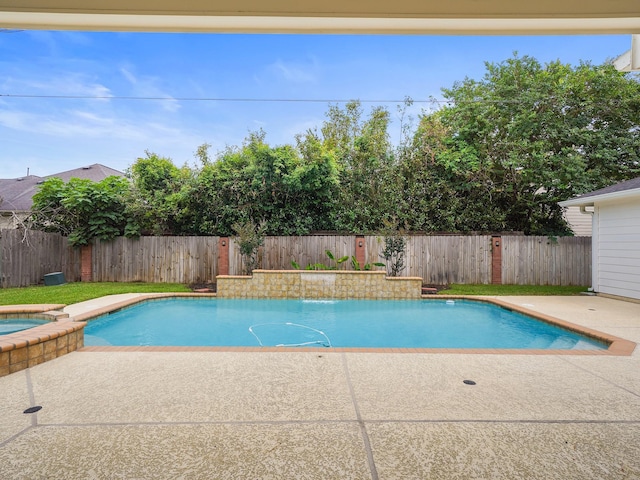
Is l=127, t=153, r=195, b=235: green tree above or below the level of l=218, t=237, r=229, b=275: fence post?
above

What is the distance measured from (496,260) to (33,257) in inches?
523

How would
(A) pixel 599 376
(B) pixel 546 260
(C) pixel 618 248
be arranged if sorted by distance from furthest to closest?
(B) pixel 546 260 < (C) pixel 618 248 < (A) pixel 599 376

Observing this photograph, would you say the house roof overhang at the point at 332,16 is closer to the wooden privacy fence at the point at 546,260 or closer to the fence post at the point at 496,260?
the fence post at the point at 496,260

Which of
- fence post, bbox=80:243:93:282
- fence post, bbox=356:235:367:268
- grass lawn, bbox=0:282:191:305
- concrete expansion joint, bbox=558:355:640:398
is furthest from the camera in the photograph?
fence post, bbox=80:243:93:282

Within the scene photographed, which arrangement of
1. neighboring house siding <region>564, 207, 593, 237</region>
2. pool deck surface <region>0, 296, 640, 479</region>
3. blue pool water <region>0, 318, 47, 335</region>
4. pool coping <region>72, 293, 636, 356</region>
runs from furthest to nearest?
neighboring house siding <region>564, 207, 593, 237</region>
blue pool water <region>0, 318, 47, 335</region>
pool coping <region>72, 293, 636, 356</region>
pool deck surface <region>0, 296, 640, 479</region>

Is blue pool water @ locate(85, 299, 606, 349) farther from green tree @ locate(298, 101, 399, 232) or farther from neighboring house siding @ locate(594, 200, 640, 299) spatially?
green tree @ locate(298, 101, 399, 232)

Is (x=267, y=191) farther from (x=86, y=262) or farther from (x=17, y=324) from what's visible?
(x=17, y=324)

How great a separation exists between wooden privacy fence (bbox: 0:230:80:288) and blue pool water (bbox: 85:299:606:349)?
15.0 ft

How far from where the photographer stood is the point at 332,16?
1.86 m

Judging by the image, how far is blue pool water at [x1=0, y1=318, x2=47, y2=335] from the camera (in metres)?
5.51

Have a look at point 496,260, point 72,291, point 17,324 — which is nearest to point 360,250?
point 496,260

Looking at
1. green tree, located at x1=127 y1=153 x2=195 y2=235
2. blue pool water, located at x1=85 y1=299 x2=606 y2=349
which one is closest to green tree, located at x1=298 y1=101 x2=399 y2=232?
blue pool water, located at x1=85 y1=299 x2=606 y2=349

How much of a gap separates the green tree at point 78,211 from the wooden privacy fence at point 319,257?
408 millimetres

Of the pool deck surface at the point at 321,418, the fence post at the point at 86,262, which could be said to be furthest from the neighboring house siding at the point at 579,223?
the fence post at the point at 86,262
